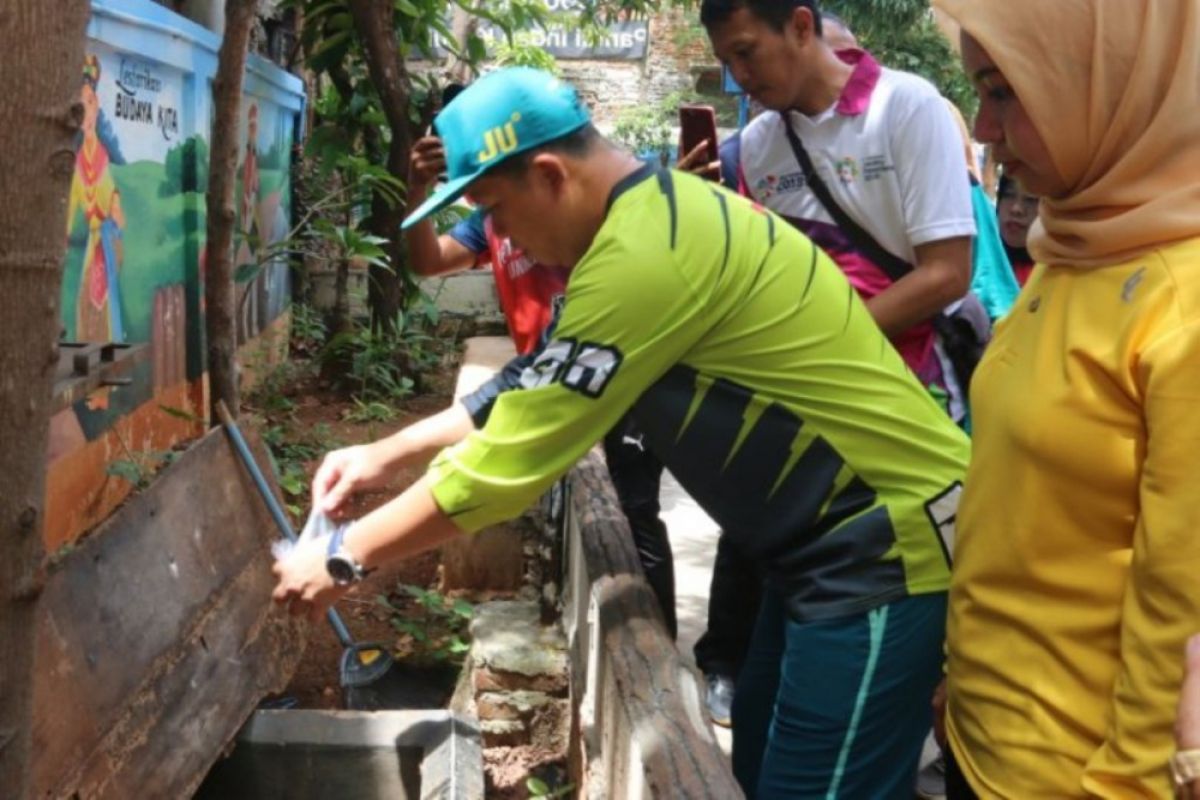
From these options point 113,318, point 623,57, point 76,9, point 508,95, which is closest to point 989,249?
point 508,95

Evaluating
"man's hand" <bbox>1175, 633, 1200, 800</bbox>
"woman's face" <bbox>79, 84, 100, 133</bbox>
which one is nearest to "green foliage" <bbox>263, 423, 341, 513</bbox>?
"woman's face" <bbox>79, 84, 100, 133</bbox>

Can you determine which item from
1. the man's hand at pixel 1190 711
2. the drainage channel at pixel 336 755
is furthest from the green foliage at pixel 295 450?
the man's hand at pixel 1190 711

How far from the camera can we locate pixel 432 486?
1842mm

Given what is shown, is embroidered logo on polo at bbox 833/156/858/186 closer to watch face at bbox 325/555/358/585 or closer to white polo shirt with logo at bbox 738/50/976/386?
white polo shirt with logo at bbox 738/50/976/386

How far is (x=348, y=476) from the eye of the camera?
2.31 metres

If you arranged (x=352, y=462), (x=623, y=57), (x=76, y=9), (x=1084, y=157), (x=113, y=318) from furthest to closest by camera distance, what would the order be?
(x=623, y=57) < (x=113, y=318) < (x=352, y=462) < (x=1084, y=157) < (x=76, y=9)

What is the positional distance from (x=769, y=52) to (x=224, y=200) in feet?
8.97

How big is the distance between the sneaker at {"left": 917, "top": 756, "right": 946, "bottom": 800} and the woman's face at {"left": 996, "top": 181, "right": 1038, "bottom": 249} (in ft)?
4.84

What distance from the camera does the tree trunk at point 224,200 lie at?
4680 millimetres

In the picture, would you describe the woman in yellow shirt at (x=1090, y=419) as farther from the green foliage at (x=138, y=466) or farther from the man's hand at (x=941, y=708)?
the green foliage at (x=138, y=466)

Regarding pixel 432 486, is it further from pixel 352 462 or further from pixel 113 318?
pixel 113 318

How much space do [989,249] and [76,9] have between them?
2.41 meters

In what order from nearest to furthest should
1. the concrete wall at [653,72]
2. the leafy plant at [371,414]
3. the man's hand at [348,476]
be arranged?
the man's hand at [348,476]
the leafy plant at [371,414]
the concrete wall at [653,72]

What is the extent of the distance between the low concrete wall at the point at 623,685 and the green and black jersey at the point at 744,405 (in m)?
0.31
